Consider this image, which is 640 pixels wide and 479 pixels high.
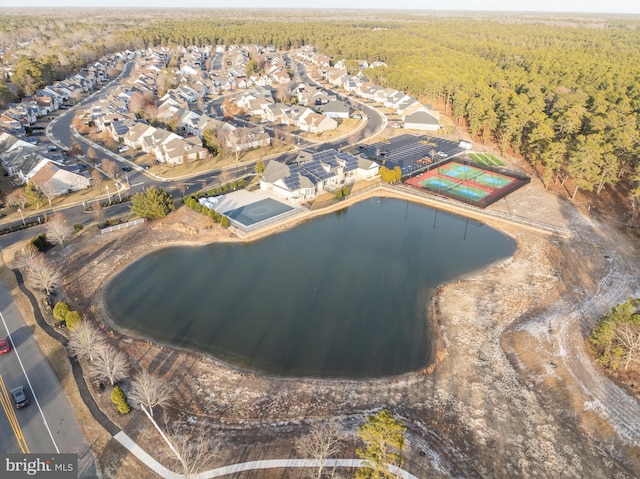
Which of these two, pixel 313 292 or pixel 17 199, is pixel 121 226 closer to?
pixel 17 199

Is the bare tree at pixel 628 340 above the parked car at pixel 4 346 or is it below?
above

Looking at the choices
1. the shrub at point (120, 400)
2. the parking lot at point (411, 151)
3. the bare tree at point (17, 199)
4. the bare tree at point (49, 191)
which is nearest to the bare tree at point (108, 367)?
the shrub at point (120, 400)

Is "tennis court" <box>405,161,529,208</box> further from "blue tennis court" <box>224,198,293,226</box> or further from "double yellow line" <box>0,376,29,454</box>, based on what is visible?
"double yellow line" <box>0,376,29,454</box>

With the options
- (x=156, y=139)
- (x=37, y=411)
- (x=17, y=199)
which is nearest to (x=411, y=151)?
(x=156, y=139)

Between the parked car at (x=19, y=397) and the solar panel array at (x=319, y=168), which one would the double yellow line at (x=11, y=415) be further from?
the solar panel array at (x=319, y=168)

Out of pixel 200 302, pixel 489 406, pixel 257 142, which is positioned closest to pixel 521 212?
pixel 489 406

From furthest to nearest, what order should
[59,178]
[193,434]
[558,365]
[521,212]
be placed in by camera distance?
[59,178]
[521,212]
[558,365]
[193,434]

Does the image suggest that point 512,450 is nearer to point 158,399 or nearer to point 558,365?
point 558,365
